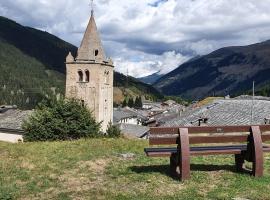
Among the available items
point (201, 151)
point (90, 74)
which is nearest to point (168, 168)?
point (201, 151)

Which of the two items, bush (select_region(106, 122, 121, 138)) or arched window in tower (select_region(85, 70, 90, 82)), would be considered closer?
bush (select_region(106, 122, 121, 138))

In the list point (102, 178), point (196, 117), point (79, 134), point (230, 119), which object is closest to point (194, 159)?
point (102, 178)

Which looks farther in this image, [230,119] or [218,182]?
[230,119]

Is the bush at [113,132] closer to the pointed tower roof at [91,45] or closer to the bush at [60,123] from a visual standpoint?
the bush at [60,123]

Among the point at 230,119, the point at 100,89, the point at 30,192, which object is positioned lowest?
the point at 30,192

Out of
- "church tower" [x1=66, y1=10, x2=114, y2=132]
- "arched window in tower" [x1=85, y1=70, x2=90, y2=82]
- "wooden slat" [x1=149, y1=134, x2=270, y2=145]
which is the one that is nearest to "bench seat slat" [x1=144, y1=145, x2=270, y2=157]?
"wooden slat" [x1=149, y1=134, x2=270, y2=145]

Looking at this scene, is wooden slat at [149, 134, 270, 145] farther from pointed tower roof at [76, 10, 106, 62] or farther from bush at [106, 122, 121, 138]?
pointed tower roof at [76, 10, 106, 62]

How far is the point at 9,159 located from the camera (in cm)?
1377

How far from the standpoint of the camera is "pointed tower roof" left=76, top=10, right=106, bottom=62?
70.4 metres

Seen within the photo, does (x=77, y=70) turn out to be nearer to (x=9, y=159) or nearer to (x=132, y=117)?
(x=9, y=159)

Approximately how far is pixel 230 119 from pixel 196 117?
4445mm

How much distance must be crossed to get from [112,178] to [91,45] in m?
60.4

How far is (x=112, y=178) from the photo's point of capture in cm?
1152

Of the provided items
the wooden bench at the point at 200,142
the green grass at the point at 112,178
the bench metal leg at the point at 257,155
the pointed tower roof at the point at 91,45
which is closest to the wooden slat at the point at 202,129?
the wooden bench at the point at 200,142
